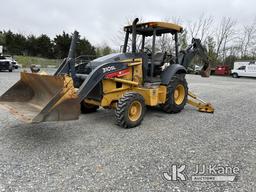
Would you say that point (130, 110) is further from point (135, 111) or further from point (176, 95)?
point (176, 95)

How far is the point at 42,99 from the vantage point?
4.34m

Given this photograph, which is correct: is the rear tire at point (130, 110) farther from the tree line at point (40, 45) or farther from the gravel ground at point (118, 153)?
the tree line at point (40, 45)

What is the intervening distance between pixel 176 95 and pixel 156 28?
6.49 ft

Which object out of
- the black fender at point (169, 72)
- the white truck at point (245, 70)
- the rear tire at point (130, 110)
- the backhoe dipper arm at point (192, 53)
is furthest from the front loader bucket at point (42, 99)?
the white truck at point (245, 70)

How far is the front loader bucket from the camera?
3.29m

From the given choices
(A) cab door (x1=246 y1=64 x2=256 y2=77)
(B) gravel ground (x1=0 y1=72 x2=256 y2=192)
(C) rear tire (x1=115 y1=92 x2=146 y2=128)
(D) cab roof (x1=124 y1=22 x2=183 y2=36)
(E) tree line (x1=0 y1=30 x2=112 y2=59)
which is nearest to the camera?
(B) gravel ground (x1=0 y1=72 x2=256 y2=192)

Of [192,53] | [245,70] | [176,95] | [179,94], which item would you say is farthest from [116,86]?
[245,70]

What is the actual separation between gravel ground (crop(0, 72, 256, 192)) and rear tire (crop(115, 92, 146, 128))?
199 millimetres

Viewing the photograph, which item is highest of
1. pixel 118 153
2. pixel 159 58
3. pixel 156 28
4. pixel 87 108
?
pixel 156 28

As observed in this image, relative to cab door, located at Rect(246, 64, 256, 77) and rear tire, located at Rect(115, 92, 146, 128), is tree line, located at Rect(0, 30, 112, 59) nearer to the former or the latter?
cab door, located at Rect(246, 64, 256, 77)

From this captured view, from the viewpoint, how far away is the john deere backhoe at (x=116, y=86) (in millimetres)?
3525

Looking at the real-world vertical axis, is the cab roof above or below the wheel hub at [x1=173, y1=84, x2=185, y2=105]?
above

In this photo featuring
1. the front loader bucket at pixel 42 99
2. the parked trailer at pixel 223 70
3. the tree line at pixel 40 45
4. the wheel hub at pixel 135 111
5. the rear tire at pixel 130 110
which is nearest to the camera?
the front loader bucket at pixel 42 99

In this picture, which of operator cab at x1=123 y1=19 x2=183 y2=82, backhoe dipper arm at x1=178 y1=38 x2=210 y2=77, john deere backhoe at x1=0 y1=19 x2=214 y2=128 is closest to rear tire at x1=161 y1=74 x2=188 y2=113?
john deere backhoe at x1=0 y1=19 x2=214 y2=128
